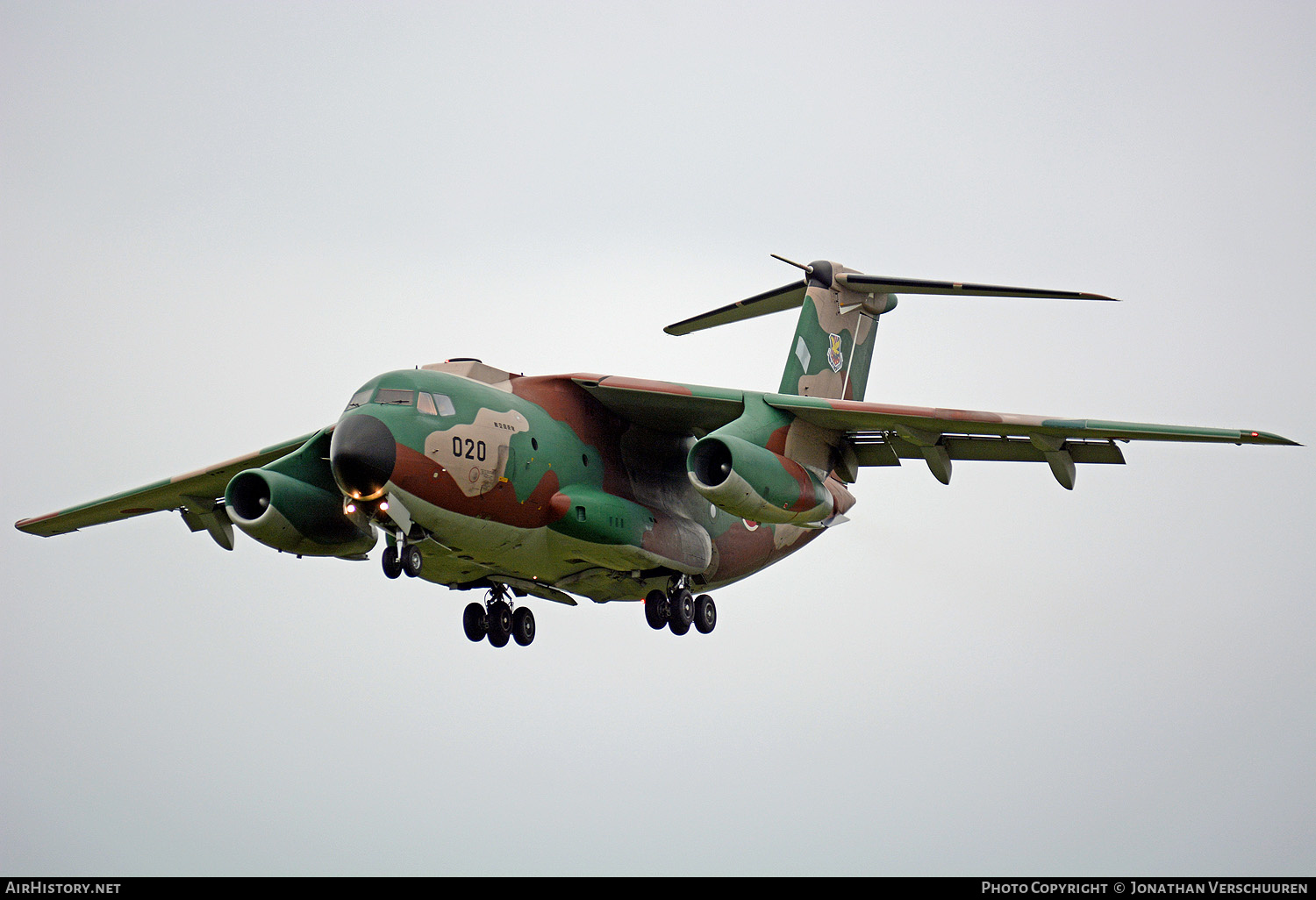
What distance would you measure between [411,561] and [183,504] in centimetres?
461

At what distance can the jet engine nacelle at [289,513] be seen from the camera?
47.4ft

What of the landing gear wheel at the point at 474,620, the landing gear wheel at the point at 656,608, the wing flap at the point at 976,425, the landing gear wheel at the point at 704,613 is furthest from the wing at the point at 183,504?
the wing flap at the point at 976,425

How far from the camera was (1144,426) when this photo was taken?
44.4 feet

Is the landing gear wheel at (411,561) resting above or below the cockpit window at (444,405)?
below

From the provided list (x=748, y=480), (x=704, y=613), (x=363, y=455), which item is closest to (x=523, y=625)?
(x=704, y=613)

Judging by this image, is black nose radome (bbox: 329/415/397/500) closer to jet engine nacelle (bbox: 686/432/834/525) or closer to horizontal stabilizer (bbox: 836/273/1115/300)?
jet engine nacelle (bbox: 686/432/834/525)

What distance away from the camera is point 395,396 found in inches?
523

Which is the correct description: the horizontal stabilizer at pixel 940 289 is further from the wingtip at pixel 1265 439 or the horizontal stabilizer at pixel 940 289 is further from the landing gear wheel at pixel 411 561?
the landing gear wheel at pixel 411 561

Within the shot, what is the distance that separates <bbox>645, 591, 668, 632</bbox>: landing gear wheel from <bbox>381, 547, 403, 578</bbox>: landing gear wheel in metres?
3.11

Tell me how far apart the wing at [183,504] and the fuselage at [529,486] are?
2530mm

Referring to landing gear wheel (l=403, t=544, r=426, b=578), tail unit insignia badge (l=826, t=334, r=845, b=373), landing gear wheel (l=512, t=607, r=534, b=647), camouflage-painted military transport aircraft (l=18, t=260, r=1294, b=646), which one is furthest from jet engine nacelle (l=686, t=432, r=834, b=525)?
tail unit insignia badge (l=826, t=334, r=845, b=373)

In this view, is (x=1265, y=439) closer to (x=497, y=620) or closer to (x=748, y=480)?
(x=748, y=480)
